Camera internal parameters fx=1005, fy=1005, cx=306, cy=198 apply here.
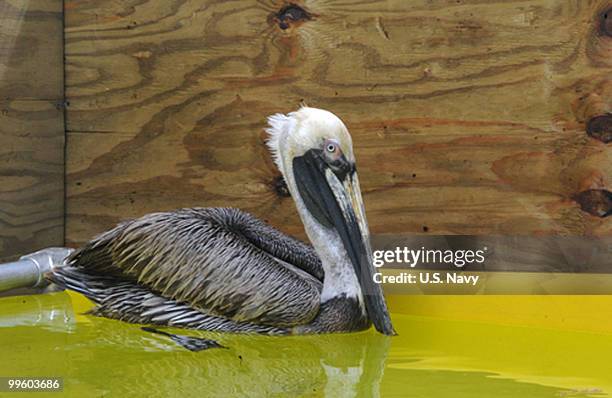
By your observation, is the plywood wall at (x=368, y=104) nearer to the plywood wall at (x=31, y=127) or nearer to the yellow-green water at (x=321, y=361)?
the plywood wall at (x=31, y=127)

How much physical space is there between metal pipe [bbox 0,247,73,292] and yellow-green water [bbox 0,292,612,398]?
14 cm

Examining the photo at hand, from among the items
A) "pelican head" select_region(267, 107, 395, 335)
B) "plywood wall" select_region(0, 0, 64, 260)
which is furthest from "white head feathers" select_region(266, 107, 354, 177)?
"plywood wall" select_region(0, 0, 64, 260)

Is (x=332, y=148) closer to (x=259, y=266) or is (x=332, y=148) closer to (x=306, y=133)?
(x=306, y=133)

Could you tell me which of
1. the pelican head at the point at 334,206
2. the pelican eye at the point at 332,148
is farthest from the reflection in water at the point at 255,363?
the pelican eye at the point at 332,148

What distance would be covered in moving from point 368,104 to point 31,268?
1324mm

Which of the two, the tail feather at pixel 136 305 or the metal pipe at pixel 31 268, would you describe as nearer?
the tail feather at pixel 136 305

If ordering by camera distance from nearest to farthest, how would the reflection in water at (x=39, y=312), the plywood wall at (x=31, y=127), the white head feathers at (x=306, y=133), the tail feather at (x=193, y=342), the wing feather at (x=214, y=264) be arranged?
1. the tail feather at (x=193, y=342)
2. the wing feather at (x=214, y=264)
3. the white head feathers at (x=306, y=133)
4. the reflection in water at (x=39, y=312)
5. the plywood wall at (x=31, y=127)

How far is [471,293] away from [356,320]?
563 millimetres

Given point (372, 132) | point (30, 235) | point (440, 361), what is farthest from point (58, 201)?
point (440, 361)

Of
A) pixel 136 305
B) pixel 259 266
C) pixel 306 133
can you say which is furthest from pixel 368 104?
pixel 136 305

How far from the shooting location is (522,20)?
350 centimetres

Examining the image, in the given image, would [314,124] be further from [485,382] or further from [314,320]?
[485,382]

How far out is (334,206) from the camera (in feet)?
10.4

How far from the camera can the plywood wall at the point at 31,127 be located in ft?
11.9
